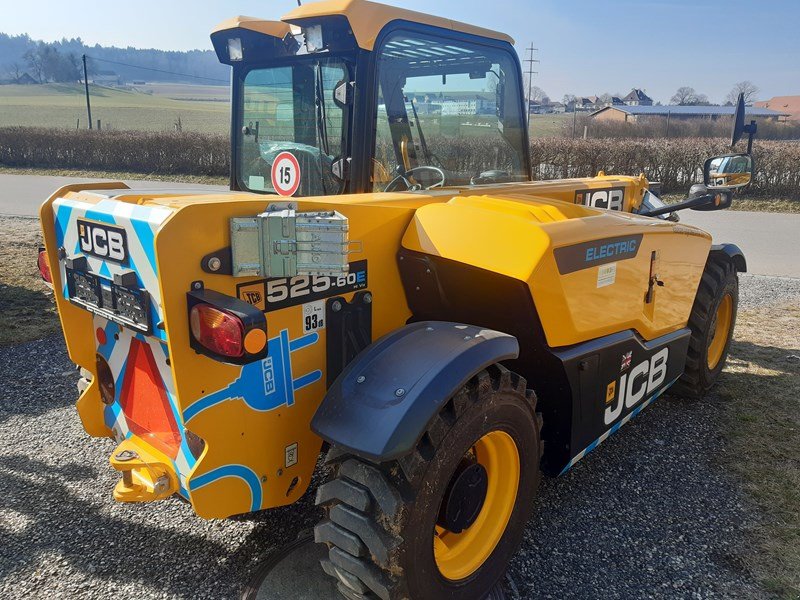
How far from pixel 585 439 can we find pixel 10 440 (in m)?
3.38

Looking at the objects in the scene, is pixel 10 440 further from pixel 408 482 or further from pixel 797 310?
pixel 797 310

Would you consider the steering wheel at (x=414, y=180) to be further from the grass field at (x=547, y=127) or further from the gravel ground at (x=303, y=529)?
the grass field at (x=547, y=127)

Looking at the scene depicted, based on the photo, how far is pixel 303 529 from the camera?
2893 mm

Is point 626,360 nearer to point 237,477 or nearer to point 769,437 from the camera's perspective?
point 769,437

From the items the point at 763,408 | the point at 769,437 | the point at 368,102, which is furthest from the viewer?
the point at 763,408

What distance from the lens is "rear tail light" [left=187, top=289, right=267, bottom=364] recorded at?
1891 mm

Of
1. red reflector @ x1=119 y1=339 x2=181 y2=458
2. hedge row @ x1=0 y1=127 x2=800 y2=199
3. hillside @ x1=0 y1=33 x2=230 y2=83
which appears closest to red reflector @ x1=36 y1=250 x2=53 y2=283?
red reflector @ x1=119 y1=339 x2=181 y2=458

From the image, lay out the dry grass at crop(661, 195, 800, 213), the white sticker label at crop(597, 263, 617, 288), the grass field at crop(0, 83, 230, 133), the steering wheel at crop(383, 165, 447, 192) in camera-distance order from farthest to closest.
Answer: the grass field at crop(0, 83, 230, 133)
the dry grass at crop(661, 195, 800, 213)
the steering wheel at crop(383, 165, 447, 192)
the white sticker label at crop(597, 263, 617, 288)

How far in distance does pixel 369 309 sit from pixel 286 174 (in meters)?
1.02

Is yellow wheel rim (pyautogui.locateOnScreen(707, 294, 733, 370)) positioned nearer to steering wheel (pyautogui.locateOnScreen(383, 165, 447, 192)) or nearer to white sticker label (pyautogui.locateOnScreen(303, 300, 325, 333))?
steering wheel (pyautogui.locateOnScreen(383, 165, 447, 192))

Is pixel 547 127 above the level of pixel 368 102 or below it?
above

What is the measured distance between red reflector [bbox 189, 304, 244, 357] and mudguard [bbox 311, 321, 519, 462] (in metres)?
0.42

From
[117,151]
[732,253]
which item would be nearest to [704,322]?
[732,253]

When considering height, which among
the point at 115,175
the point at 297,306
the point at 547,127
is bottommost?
the point at 115,175
